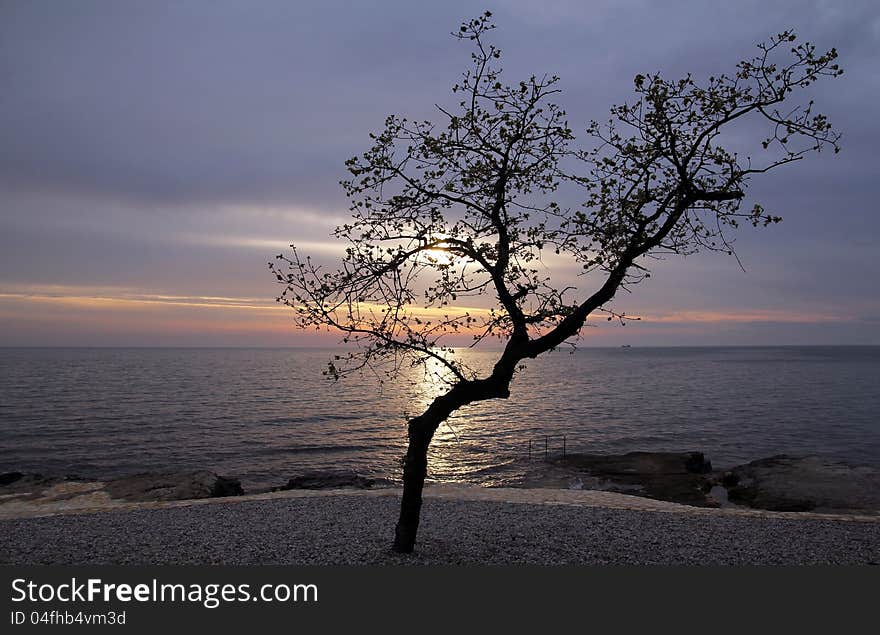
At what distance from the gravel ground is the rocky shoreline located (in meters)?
5.96

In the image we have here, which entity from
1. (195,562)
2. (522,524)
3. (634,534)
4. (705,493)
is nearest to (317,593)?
(195,562)

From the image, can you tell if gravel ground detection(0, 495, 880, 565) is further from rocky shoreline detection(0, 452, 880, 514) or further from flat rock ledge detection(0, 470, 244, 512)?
flat rock ledge detection(0, 470, 244, 512)

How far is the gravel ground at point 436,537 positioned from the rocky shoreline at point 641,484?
596cm

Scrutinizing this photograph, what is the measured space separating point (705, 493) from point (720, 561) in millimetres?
18878

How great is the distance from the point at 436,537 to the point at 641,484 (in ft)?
68.9

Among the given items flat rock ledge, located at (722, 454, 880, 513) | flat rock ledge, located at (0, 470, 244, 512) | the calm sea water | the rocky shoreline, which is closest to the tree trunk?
the rocky shoreline

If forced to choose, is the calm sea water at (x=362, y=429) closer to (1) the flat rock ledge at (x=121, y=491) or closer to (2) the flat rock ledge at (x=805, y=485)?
(1) the flat rock ledge at (x=121, y=491)

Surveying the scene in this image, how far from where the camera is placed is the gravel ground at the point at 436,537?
1104 cm

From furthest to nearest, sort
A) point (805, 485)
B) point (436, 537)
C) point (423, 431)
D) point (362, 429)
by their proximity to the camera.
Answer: point (362, 429), point (805, 485), point (436, 537), point (423, 431)

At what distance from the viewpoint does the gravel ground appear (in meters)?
11.0

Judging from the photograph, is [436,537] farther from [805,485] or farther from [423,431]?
[805,485]

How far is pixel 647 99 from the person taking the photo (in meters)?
9.99

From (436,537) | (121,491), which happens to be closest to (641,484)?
(436,537)

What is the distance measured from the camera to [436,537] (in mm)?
12328
